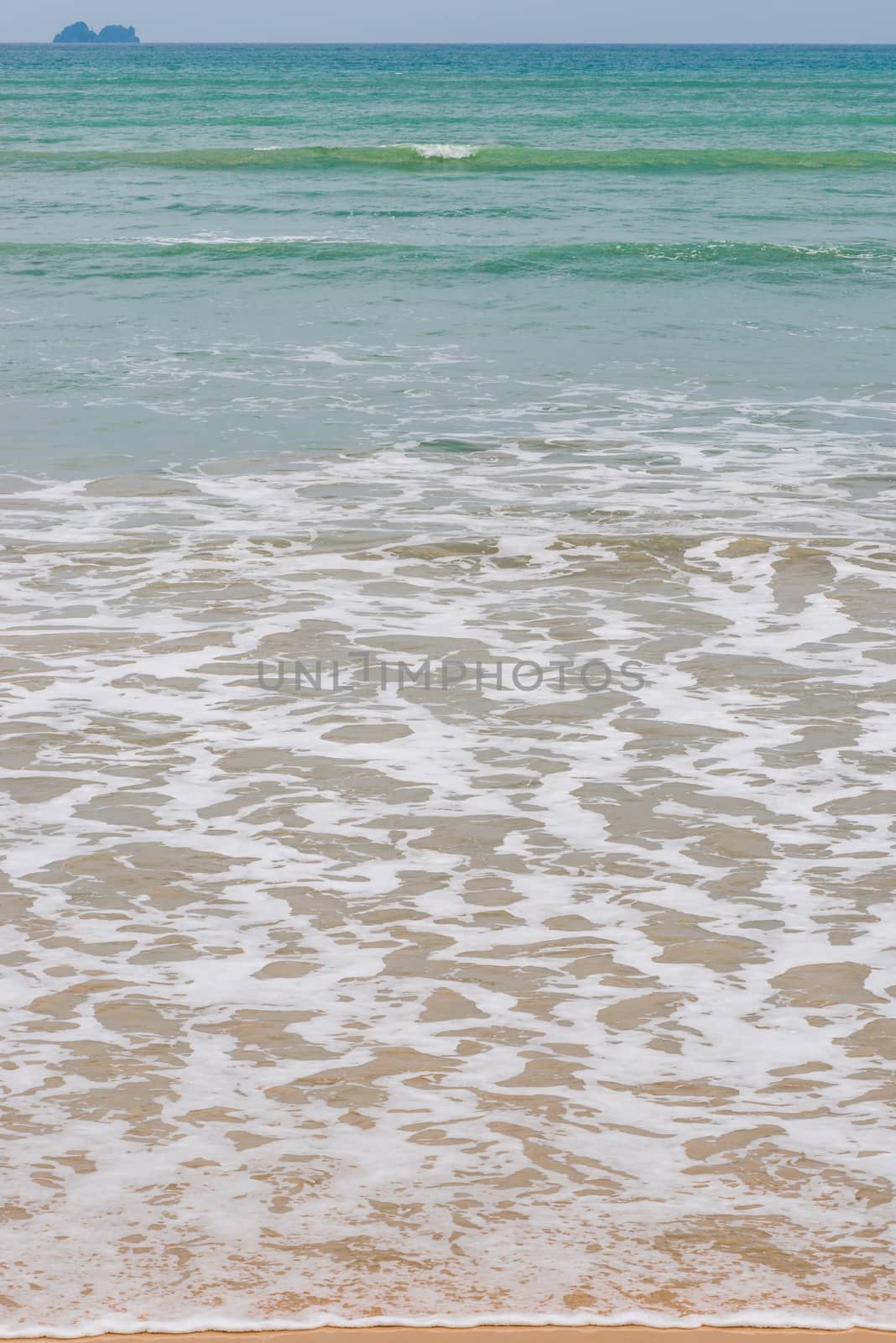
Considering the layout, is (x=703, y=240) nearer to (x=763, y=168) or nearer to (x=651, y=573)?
(x=763, y=168)

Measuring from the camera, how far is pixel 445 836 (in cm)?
435

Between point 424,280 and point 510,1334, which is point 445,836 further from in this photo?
point 424,280

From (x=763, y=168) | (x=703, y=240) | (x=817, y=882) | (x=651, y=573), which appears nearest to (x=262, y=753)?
(x=817, y=882)

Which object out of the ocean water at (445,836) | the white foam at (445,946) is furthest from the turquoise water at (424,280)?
the white foam at (445,946)

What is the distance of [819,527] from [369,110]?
41019 mm

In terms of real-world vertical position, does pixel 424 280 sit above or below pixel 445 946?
above

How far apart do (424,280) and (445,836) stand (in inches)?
514

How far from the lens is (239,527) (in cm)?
764

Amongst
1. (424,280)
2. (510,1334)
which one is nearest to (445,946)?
(510,1334)

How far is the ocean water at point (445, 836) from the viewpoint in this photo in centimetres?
274

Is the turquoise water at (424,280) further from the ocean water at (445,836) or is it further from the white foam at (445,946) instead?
the white foam at (445,946)

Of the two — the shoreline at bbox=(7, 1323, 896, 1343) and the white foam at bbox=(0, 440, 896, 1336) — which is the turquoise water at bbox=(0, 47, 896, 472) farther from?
the shoreline at bbox=(7, 1323, 896, 1343)

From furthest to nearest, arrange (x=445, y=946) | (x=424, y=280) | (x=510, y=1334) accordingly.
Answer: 1. (x=424, y=280)
2. (x=445, y=946)
3. (x=510, y=1334)

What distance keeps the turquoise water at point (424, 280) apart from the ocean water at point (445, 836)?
0.14 meters
